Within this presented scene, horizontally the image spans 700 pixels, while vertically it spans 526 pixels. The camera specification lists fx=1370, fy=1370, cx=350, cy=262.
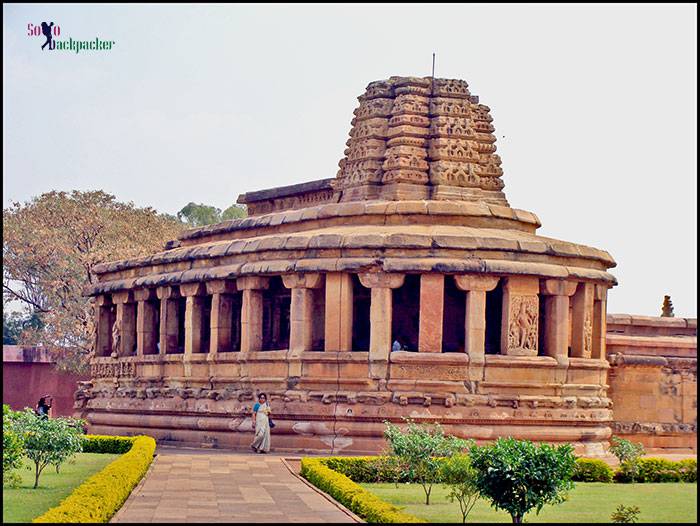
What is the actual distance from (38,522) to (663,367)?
18.9m

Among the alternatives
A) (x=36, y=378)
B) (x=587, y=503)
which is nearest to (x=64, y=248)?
(x=36, y=378)

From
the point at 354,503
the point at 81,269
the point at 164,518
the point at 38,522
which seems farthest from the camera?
the point at 81,269

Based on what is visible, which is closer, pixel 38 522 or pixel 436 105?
pixel 38 522

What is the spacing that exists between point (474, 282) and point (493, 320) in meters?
2.24

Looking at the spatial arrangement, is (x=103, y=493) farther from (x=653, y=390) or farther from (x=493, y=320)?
(x=653, y=390)

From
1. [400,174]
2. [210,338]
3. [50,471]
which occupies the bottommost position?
[50,471]

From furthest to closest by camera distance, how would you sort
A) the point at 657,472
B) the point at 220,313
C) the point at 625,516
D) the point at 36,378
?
the point at 36,378
the point at 220,313
the point at 657,472
the point at 625,516

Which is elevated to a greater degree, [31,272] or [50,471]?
[31,272]

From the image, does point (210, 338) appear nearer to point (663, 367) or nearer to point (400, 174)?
point (400, 174)

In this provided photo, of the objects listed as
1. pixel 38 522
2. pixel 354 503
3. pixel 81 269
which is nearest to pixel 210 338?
pixel 354 503

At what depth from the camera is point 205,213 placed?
7000 centimetres

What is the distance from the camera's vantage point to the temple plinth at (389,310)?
2562 centimetres

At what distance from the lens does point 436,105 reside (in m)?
28.8

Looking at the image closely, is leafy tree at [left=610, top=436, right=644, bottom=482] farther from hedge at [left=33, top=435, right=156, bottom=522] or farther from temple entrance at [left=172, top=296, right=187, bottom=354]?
temple entrance at [left=172, top=296, right=187, bottom=354]
